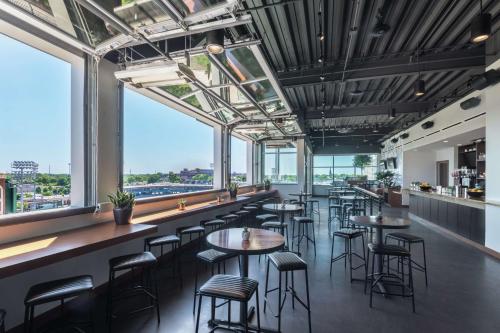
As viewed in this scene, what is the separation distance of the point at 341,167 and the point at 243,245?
1630 centimetres

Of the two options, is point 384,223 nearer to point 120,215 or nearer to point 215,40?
point 215,40

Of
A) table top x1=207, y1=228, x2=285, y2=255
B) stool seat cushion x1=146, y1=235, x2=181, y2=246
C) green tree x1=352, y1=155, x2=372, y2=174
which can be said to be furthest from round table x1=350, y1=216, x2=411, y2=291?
green tree x1=352, y1=155, x2=372, y2=174

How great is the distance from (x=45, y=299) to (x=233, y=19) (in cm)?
275

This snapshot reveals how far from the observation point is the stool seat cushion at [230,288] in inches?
70.7

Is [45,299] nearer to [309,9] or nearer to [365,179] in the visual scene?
[309,9]

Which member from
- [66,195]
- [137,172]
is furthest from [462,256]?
[66,195]

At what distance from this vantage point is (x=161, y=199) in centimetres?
446

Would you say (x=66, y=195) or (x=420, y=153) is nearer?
(x=66, y=195)

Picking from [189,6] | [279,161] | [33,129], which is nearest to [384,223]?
[189,6]

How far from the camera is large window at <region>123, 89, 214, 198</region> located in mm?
4098

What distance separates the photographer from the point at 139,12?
234 cm

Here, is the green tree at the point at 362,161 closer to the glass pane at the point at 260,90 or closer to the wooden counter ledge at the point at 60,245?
the glass pane at the point at 260,90

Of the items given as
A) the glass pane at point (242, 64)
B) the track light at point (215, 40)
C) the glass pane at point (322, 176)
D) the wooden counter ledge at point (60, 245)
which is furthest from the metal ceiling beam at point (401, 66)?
the glass pane at point (322, 176)

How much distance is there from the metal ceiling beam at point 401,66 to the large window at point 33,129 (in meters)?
4.08
